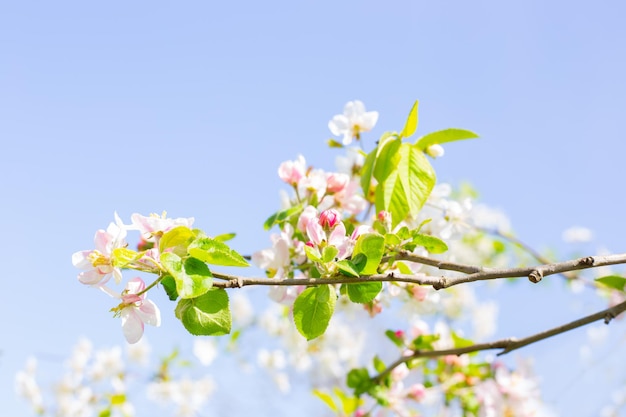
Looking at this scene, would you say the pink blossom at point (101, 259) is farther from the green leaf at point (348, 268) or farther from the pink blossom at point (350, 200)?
the pink blossom at point (350, 200)

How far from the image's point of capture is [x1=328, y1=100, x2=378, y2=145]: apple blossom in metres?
1.21

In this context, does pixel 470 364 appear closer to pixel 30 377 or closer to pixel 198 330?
pixel 198 330

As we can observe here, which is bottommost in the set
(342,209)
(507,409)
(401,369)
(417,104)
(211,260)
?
(507,409)

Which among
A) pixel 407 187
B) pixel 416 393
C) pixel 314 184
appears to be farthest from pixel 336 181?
pixel 416 393

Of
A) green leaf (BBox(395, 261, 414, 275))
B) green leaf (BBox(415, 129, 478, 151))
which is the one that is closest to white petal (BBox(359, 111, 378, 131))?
green leaf (BBox(415, 129, 478, 151))

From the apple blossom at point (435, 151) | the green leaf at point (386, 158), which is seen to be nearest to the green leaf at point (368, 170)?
the green leaf at point (386, 158)

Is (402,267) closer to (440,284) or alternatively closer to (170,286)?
(440,284)

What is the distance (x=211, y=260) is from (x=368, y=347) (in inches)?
191

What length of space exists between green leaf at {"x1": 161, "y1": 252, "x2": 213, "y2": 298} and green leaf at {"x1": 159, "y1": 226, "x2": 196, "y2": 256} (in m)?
0.04

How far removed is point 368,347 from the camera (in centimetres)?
528

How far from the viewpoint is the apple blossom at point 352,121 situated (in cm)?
121

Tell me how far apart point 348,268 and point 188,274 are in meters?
0.19

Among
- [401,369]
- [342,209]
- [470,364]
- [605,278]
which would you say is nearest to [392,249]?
[342,209]

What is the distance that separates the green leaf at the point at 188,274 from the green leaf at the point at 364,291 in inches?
7.9
